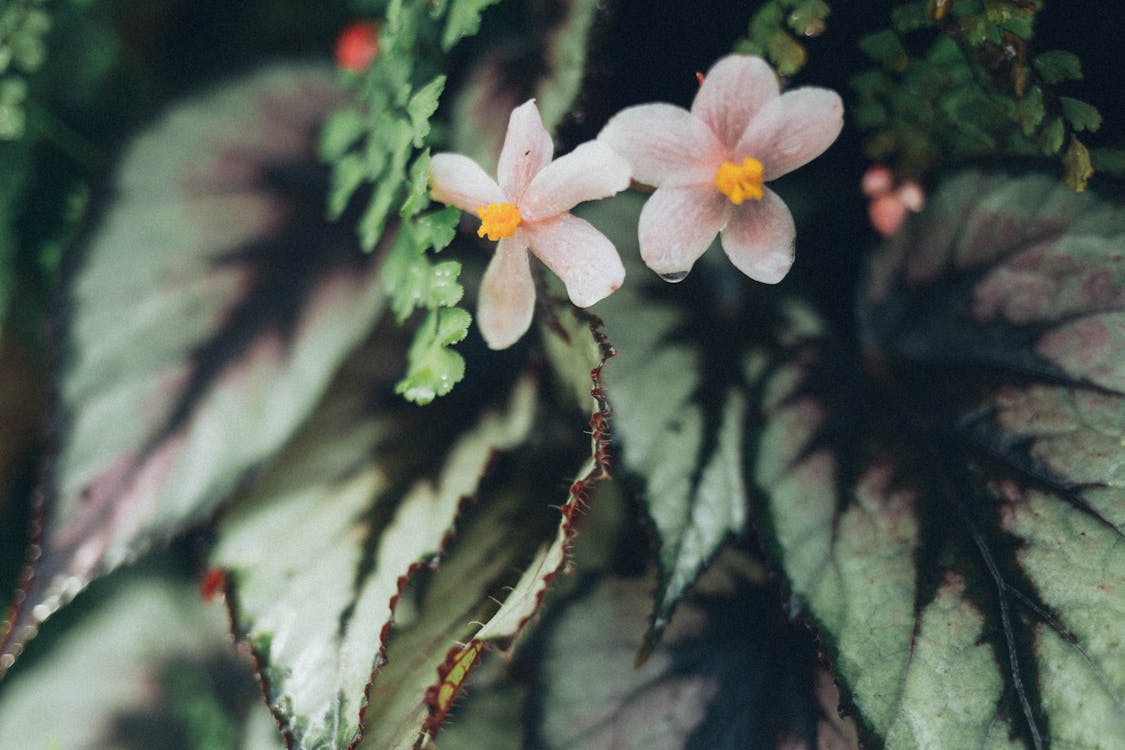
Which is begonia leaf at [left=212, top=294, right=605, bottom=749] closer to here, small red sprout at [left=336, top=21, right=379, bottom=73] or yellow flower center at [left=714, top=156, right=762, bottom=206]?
yellow flower center at [left=714, top=156, right=762, bottom=206]

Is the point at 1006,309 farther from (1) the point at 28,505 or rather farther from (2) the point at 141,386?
(1) the point at 28,505

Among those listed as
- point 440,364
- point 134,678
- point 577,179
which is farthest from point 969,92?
point 134,678

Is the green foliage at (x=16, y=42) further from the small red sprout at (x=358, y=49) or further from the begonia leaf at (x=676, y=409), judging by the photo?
the begonia leaf at (x=676, y=409)

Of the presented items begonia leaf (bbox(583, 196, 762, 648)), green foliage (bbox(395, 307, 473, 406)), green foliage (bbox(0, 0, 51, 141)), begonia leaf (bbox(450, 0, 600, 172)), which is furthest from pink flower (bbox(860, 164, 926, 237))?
green foliage (bbox(0, 0, 51, 141))

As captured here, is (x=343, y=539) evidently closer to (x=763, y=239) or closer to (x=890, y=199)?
(x=763, y=239)

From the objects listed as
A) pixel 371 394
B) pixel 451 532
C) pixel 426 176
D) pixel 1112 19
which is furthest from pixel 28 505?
pixel 1112 19

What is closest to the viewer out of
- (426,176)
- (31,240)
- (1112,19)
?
(426,176)
